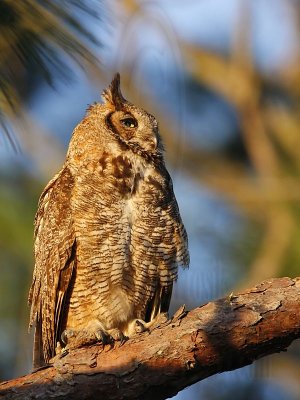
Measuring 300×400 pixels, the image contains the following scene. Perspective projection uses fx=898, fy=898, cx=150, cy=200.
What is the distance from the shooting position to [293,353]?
25.4ft

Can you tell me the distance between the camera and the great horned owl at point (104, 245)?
3.73 metres

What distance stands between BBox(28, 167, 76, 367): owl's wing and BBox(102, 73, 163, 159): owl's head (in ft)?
1.04

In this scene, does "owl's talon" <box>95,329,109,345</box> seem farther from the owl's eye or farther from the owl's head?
the owl's eye

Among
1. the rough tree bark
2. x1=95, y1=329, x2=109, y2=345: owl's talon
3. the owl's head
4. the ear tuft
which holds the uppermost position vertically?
the ear tuft

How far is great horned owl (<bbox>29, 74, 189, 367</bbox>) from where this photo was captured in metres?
3.73

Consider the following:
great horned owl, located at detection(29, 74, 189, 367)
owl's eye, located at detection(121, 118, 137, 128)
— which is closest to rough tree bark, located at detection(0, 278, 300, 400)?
great horned owl, located at detection(29, 74, 189, 367)

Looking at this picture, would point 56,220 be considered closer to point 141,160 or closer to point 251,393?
point 141,160

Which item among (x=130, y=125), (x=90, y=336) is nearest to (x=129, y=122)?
(x=130, y=125)

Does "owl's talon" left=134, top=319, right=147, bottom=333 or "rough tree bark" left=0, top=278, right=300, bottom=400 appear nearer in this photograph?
"rough tree bark" left=0, top=278, right=300, bottom=400

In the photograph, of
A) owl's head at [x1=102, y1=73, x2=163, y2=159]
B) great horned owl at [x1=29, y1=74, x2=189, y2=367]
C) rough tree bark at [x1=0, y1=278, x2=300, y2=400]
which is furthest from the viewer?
owl's head at [x1=102, y1=73, x2=163, y2=159]

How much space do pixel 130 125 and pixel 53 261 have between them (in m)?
0.75

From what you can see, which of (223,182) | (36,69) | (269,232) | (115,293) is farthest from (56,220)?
(223,182)

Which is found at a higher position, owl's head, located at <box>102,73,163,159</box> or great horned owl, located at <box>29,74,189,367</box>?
owl's head, located at <box>102,73,163,159</box>

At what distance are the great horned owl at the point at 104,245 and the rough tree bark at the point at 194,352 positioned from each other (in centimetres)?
61
